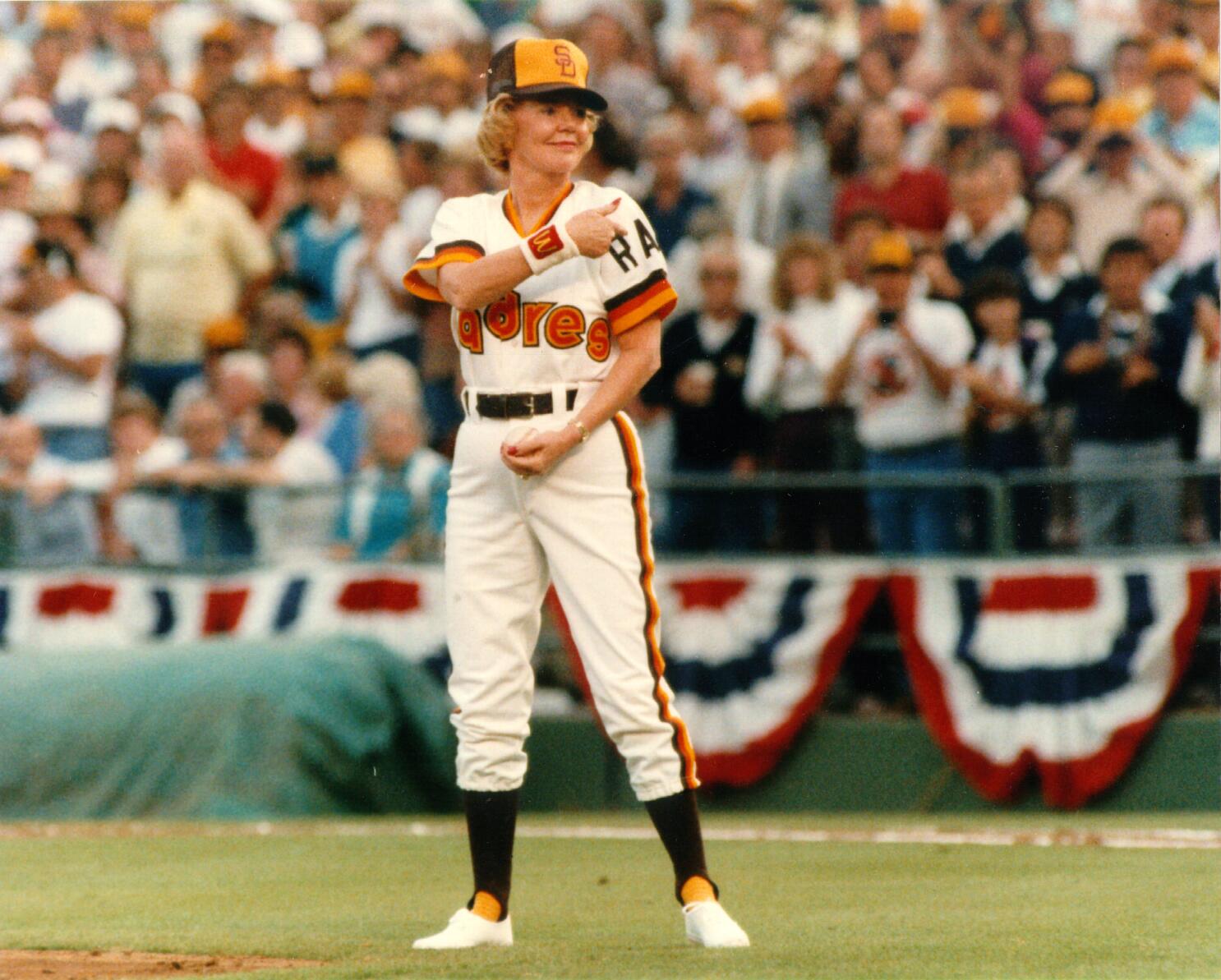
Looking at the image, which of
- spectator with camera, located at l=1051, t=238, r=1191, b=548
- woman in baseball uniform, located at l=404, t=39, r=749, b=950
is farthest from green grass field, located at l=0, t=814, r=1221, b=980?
spectator with camera, located at l=1051, t=238, r=1191, b=548

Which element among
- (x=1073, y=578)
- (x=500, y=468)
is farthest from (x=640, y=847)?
(x=500, y=468)

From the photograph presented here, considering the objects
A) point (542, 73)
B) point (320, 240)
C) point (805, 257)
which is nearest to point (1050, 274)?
point (805, 257)

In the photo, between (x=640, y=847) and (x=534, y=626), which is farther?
(x=640, y=847)

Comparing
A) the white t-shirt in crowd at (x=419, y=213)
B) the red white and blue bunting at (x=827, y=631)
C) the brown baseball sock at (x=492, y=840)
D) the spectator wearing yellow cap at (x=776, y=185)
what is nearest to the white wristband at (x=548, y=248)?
the brown baseball sock at (x=492, y=840)

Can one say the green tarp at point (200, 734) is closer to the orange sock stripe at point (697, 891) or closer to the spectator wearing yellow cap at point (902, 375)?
the spectator wearing yellow cap at point (902, 375)

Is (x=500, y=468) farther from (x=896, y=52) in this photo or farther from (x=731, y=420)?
(x=896, y=52)

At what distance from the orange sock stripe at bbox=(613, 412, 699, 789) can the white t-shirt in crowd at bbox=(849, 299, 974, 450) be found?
507 centimetres

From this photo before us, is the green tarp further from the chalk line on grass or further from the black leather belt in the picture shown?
the black leather belt

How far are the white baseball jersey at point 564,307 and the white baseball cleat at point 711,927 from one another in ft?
4.48

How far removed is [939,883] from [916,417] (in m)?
4.12

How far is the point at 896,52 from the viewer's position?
530 inches

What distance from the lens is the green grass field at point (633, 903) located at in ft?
16.5

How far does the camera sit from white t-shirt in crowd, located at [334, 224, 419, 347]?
42.2ft

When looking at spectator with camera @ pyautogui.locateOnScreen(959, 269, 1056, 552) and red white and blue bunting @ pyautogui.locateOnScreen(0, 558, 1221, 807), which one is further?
spectator with camera @ pyautogui.locateOnScreen(959, 269, 1056, 552)
